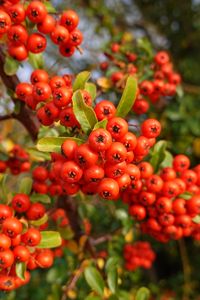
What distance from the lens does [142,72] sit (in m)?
3.85

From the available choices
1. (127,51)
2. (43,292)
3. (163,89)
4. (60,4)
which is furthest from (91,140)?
(60,4)

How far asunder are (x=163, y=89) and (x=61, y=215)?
1.75 meters

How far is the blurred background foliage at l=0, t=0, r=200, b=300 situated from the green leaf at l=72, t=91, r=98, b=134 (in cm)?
203

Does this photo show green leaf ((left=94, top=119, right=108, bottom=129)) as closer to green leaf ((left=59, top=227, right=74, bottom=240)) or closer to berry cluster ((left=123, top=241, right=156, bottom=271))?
green leaf ((left=59, top=227, right=74, bottom=240))

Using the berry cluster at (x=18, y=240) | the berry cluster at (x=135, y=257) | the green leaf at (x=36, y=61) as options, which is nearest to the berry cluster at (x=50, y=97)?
the green leaf at (x=36, y=61)

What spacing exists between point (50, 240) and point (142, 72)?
6.92 ft

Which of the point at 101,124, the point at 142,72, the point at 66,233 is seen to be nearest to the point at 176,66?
the point at 142,72

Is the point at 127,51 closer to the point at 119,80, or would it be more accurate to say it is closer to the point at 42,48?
the point at 119,80

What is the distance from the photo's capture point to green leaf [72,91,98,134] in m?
1.99

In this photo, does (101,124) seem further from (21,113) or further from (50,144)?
(21,113)

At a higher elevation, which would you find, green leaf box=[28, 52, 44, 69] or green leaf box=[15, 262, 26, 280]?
green leaf box=[28, 52, 44, 69]

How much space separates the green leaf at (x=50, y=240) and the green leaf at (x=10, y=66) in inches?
48.8

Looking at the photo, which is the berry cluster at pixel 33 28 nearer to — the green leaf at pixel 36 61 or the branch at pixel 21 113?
the branch at pixel 21 113


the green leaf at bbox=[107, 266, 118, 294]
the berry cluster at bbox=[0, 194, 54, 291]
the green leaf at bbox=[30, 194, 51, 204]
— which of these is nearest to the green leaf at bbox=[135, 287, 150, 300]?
the green leaf at bbox=[107, 266, 118, 294]
